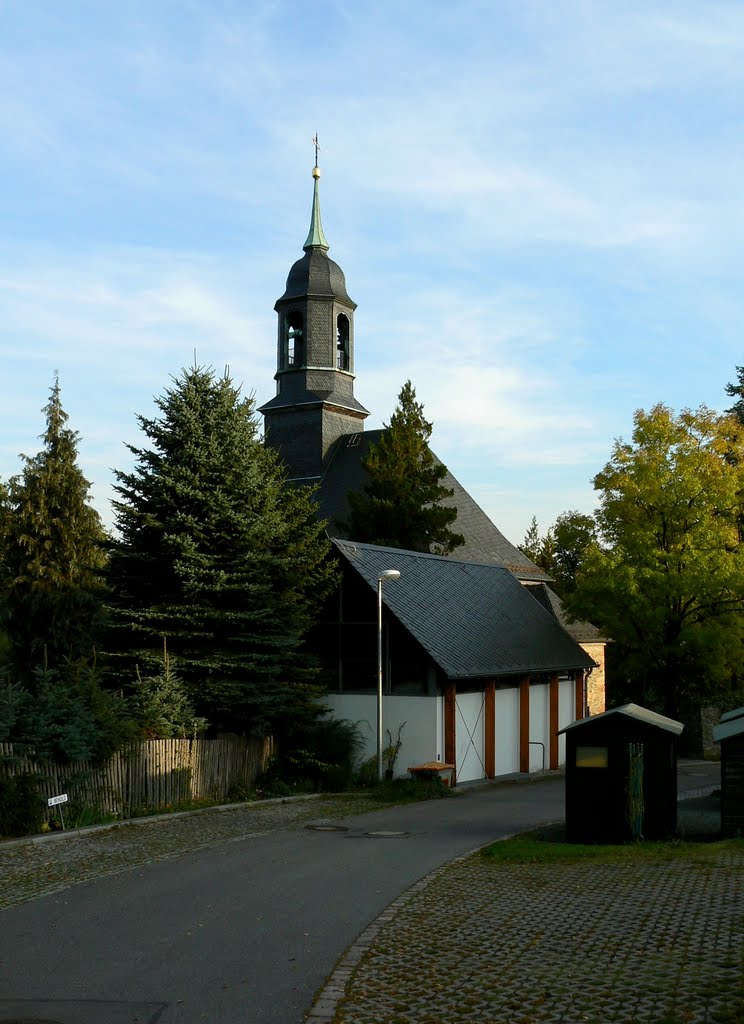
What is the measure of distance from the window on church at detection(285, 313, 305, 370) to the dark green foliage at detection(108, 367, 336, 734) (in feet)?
74.7

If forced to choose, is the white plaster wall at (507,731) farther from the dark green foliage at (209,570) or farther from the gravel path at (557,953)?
the gravel path at (557,953)

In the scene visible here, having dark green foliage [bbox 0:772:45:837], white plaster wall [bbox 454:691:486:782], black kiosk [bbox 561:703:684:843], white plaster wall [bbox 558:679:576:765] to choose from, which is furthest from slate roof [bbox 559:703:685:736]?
white plaster wall [bbox 558:679:576:765]

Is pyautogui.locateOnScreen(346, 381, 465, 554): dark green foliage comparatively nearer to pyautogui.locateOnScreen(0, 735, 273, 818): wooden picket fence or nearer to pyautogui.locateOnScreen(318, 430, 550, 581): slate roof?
pyautogui.locateOnScreen(318, 430, 550, 581): slate roof

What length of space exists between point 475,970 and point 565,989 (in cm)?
93

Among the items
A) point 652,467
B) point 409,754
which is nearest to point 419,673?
point 409,754

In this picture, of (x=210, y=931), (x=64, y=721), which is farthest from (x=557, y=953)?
(x=64, y=721)

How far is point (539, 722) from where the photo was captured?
31328 millimetres

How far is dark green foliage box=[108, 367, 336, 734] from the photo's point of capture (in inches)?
910

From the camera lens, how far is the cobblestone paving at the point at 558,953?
7465mm

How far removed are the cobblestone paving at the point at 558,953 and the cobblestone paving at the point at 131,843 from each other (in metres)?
4.41

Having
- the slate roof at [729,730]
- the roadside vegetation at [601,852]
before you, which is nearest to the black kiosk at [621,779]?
the roadside vegetation at [601,852]

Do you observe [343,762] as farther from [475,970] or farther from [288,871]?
[475,970]

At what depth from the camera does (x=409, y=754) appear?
86.5ft

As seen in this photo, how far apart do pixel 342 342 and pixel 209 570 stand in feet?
86.9
